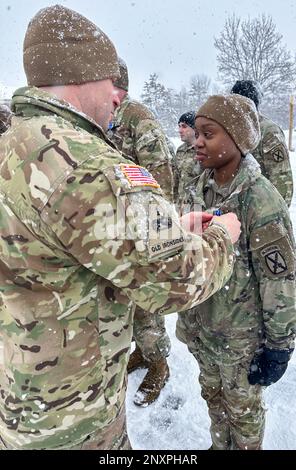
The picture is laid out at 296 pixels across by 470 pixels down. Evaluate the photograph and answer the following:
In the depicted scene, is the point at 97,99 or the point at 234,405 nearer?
the point at 97,99

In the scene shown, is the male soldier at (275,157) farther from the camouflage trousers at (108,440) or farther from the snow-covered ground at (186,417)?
the camouflage trousers at (108,440)

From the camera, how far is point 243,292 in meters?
1.88

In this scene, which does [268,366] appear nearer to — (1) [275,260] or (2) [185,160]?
(1) [275,260]

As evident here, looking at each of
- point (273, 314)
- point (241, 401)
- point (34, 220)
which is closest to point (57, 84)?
point (34, 220)

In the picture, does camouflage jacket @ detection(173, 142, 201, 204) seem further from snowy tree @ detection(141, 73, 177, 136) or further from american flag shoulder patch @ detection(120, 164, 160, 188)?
snowy tree @ detection(141, 73, 177, 136)

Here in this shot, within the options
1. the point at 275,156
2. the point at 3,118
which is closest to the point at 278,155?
the point at 275,156

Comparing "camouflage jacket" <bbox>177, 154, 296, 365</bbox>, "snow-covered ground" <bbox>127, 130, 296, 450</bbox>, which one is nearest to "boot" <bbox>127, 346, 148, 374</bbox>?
"snow-covered ground" <bbox>127, 130, 296, 450</bbox>

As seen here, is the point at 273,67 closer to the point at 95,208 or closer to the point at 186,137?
the point at 186,137

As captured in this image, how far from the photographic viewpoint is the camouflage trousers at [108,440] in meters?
1.39

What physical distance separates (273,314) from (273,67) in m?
34.4

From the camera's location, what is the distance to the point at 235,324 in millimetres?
1936

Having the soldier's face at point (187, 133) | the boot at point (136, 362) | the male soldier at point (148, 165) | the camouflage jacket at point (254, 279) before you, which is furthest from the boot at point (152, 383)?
the soldier's face at point (187, 133)

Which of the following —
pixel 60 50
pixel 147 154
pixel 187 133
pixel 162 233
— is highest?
pixel 60 50

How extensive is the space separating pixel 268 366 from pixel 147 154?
1867 mm
